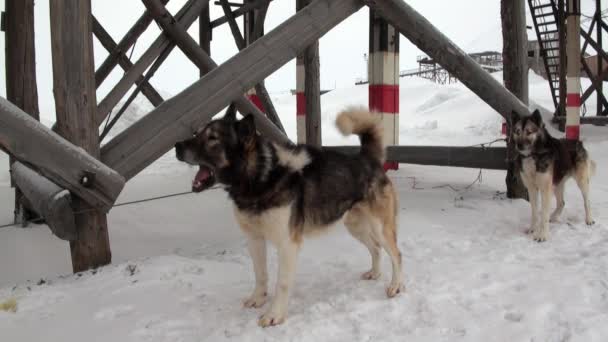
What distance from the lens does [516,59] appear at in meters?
5.40

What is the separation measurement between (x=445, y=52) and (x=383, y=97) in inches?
118

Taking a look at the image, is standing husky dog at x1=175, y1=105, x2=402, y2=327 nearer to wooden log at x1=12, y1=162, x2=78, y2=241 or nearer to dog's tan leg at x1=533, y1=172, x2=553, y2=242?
wooden log at x1=12, y1=162, x2=78, y2=241

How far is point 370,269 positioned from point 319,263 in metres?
0.43

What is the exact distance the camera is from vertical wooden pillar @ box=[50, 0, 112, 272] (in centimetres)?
303

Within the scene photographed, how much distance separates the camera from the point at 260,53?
3.74 m

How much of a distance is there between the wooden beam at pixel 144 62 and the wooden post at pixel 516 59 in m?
3.74

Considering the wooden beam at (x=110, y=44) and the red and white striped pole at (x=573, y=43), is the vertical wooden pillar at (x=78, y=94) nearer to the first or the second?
the wooden beam at (x=110, y=44)

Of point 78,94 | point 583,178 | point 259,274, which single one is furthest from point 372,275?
point 583,178

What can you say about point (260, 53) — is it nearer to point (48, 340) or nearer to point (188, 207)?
point (48, 340)

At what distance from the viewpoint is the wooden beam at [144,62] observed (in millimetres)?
4637

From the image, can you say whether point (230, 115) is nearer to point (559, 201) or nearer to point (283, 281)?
point (283, 281)

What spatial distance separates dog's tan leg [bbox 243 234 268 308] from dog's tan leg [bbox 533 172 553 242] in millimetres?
2555

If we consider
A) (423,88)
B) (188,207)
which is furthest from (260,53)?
(423,88)

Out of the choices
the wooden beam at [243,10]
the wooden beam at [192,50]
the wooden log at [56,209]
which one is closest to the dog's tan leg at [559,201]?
the wooden beam at [192,50]
